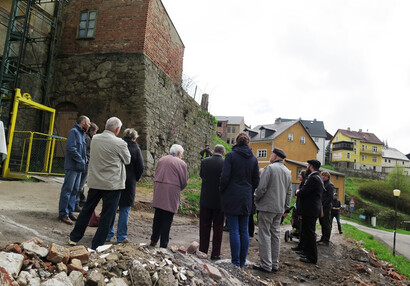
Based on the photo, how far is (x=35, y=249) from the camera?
2.88 metres

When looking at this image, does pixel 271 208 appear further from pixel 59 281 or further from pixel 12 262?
pixel 12 262

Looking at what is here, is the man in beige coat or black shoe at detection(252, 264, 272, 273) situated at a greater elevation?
the man in beige coat

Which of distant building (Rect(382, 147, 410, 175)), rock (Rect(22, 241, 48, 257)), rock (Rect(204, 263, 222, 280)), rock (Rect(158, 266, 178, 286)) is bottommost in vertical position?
rock (Rect(204, 263, 222, 280))

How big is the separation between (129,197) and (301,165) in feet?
117

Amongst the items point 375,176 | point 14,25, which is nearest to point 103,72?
point 14,25

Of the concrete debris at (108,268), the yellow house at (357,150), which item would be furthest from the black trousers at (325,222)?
the yellow house at (357,150)

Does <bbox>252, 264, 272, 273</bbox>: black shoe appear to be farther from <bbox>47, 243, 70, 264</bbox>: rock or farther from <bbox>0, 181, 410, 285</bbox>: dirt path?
<bbox>47, 243, 70, 264</bbox>: rock

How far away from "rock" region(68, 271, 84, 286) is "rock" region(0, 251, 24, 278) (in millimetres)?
424

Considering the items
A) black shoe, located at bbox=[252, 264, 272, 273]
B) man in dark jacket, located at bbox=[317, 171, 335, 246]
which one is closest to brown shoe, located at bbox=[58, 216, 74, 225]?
black shoe, located at bbox=[252, 264, 272, 273]

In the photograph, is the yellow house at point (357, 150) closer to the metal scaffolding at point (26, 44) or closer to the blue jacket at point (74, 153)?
the metal scaffolding at point (26, 44)

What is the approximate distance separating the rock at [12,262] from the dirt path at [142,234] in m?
1.11

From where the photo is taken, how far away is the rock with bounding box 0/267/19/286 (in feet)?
7.54

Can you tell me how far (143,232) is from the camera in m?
6.15

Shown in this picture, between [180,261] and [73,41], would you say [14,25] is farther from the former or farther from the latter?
[180,261]
